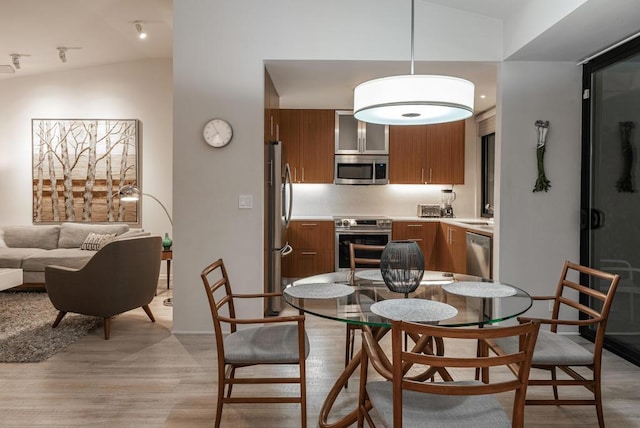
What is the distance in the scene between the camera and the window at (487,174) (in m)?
6.48

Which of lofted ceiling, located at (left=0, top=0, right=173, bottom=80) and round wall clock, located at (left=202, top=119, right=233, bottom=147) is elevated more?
lofted ceiling, located at (left=0, top=0, right=173, bottom=80)

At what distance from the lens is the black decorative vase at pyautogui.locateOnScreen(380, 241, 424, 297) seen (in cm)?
242

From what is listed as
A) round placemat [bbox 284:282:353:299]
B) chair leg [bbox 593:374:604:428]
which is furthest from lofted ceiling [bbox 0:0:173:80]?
chair leg [bbox 593:374:604:428]

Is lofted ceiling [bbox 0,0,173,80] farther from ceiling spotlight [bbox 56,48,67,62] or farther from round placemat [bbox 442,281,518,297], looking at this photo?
round placemat [bbox 442,281,518,297]

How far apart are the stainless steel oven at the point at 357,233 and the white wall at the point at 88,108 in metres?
2.36

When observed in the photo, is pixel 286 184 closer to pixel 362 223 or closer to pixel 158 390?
pixel 362 223

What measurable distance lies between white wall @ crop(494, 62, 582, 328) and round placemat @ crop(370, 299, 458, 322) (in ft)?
7.25

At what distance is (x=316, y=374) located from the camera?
10.5 feet

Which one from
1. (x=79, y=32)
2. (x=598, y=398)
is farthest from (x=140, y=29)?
(x=598, y=398)

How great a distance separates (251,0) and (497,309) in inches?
127

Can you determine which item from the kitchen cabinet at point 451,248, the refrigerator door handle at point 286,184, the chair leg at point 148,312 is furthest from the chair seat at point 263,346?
the kitchen cabinet at point 451,248

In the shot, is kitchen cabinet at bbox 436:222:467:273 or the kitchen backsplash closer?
kitchen cabinet at bbox 436:222:467:273

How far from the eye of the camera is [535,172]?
408 cm

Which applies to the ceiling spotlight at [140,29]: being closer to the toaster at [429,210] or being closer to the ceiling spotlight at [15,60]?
the ceiling spotlight at [15,60]
